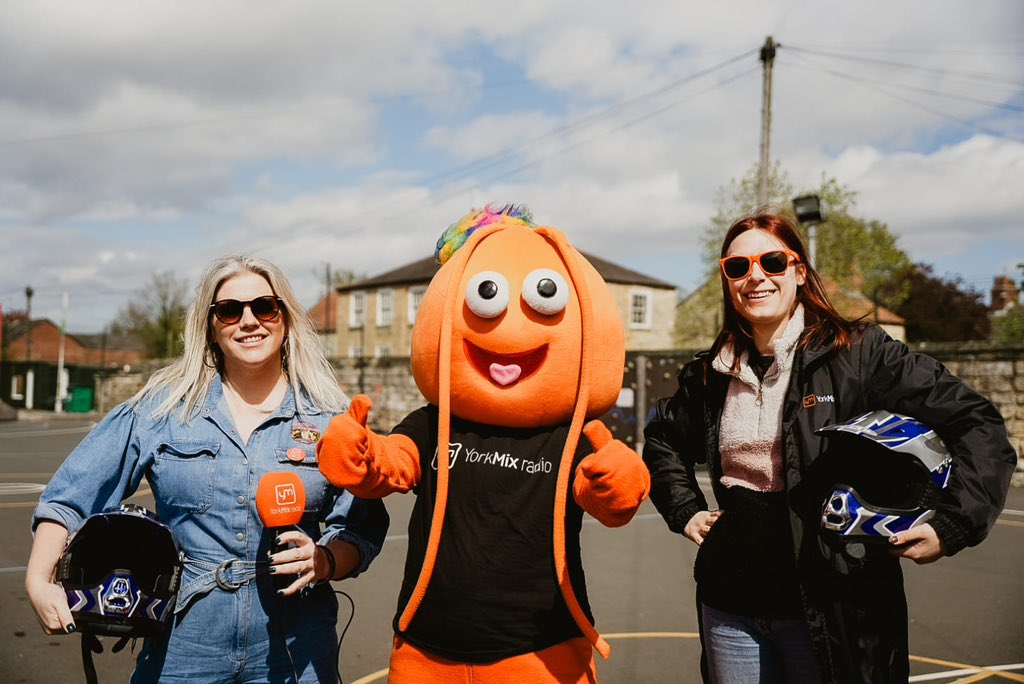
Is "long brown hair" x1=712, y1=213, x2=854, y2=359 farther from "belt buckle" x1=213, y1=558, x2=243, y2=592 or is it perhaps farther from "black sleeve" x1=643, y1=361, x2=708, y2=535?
"belt buckle" x1=213, y1=558, x2=243, y2=592

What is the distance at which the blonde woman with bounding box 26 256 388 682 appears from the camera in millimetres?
2533

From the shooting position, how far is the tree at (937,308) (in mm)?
38500

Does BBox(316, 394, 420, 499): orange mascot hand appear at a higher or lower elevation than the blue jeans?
higher

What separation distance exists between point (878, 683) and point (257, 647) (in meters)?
1.91

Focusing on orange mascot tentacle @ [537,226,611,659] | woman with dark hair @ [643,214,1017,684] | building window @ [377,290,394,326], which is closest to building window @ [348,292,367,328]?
building window @ [377,290,394,326]

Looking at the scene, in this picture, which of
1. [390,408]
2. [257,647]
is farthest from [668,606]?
[390,408]

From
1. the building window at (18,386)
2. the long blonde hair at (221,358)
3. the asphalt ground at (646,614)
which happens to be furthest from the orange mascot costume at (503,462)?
the building window at (18,386)

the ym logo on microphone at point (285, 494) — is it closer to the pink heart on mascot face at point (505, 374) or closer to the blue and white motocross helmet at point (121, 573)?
the blue and white motocross helmet at point (121, 573)

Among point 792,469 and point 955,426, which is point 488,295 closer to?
point 792,469

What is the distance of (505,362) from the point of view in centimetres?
292

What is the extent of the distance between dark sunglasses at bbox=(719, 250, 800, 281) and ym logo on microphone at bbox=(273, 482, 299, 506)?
1.61 metres

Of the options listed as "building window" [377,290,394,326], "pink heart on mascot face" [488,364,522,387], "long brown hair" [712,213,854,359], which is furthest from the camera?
"building window" [377,290,394,326]

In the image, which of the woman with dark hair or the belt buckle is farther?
the belt buckle

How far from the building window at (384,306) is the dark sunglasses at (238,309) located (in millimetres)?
33761
